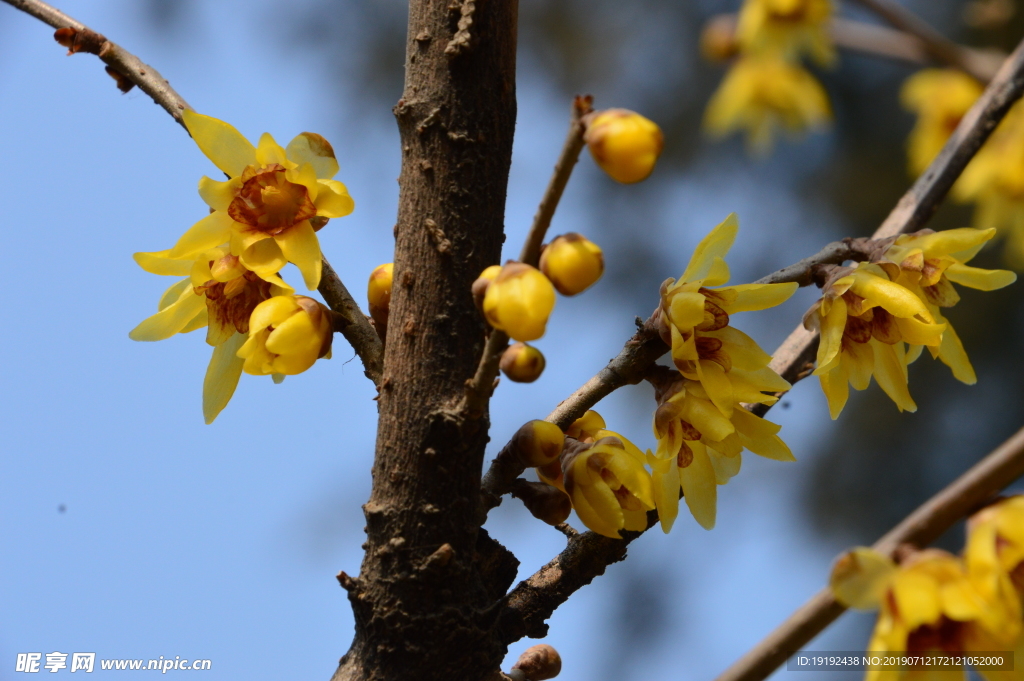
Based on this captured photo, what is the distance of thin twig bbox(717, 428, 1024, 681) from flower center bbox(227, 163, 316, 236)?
502 millimetres

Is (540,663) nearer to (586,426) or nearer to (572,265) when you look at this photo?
(586,426)

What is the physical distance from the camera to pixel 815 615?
0.49m

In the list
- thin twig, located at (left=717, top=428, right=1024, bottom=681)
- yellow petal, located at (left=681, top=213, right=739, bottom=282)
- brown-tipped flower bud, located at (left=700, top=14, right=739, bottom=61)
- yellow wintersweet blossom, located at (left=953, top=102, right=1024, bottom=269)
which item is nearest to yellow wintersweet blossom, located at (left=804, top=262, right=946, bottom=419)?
yellow petal, located at (left=681, top=213, right=739, bottom=282)

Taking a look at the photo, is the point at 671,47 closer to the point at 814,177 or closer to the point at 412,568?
Result: the point at 814,177

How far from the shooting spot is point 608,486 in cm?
67

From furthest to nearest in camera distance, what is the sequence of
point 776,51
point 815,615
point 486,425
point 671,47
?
point 671,47 → point 776,51 → point 486,425 → point 815,615

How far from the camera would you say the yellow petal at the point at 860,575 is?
0.50 m

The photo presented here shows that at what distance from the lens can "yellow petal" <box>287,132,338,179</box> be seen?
74 centimetres

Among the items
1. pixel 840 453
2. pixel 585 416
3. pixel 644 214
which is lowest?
pixel 585 416

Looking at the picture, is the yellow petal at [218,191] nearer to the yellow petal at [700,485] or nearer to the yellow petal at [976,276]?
the yellow petal at [700,485]

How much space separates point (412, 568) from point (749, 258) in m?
3.01

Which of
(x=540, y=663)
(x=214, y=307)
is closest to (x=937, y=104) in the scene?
(x=540, y=663)

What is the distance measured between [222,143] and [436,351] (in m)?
0.28

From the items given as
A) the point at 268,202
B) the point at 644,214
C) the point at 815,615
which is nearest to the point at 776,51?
the point at 644,214
